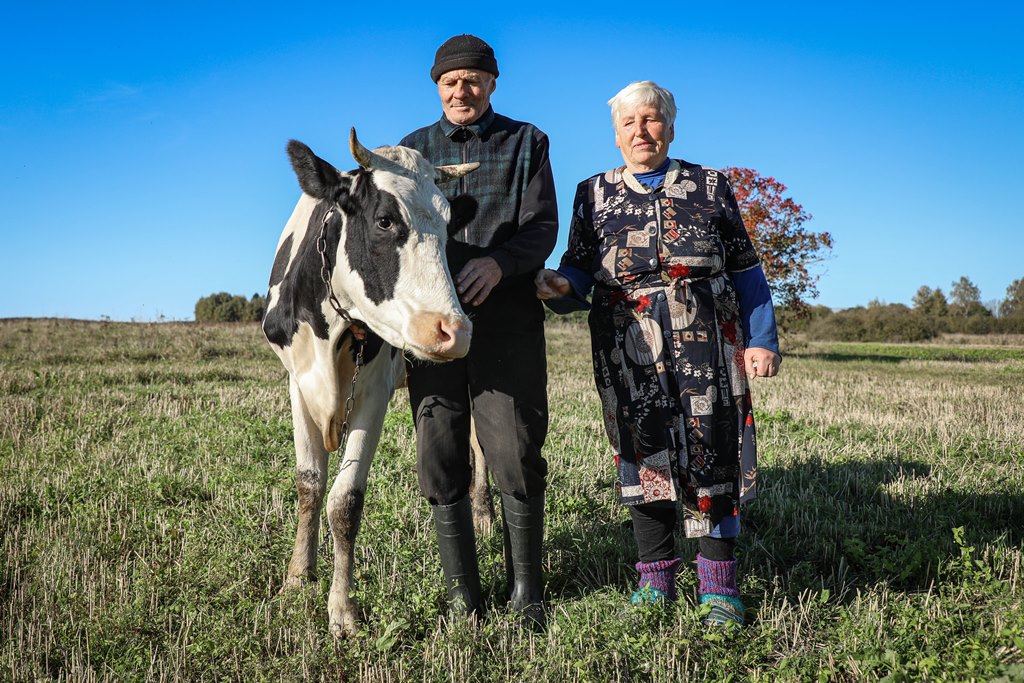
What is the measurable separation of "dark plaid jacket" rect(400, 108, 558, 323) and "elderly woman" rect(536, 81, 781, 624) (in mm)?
175

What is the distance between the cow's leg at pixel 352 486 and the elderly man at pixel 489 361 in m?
0.46

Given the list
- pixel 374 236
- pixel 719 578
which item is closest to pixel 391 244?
pixel 374 236

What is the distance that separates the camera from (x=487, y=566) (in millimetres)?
3785

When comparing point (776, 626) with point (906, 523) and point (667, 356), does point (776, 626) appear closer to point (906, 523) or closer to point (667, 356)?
point (667, 356)

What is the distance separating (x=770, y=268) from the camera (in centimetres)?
2244

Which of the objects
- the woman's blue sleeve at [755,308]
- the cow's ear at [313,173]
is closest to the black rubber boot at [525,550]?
the woman's blue sleeve at [755,308]

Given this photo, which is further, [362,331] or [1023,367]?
[1023,367]

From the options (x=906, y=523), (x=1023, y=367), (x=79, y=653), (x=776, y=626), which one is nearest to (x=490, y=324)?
(x=776, y=626)

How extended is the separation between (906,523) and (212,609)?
13.3 ft

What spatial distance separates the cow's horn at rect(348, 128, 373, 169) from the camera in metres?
2.89

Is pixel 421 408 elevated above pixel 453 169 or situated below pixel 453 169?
below

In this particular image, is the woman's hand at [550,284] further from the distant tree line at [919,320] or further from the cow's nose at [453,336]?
the distant tree line at [919,320]

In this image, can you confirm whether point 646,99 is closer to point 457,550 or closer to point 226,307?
point 457,550

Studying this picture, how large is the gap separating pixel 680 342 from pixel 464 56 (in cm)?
163
